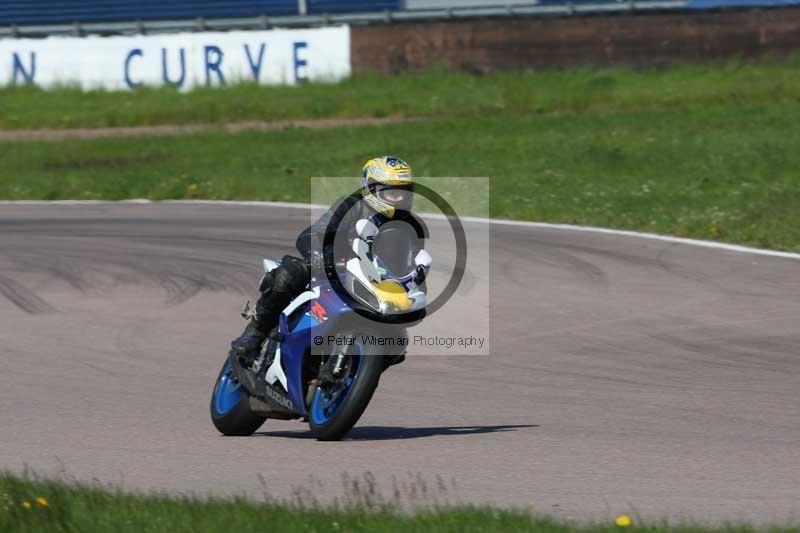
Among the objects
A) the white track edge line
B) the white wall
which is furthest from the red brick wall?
the white track edge line

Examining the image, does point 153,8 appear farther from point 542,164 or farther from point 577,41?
point 542,164

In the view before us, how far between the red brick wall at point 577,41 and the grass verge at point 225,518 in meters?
23.1

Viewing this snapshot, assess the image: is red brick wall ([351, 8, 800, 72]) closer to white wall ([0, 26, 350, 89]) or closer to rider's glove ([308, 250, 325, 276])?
white wall ([0, 26, 350, 89])

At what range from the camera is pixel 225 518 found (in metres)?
5.88

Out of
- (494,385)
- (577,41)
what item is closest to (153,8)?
(577,41)

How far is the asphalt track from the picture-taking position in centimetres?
682

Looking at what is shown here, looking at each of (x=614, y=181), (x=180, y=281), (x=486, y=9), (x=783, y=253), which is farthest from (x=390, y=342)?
(x=486, y=9)

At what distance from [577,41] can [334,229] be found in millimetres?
21756

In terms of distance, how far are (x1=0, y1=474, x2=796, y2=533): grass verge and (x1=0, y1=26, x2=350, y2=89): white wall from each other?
2341 cm

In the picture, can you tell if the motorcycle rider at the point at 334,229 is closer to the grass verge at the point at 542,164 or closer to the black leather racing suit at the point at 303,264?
the black leather racing suit at the point at 303,264

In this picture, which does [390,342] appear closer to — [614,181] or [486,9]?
[614,181]

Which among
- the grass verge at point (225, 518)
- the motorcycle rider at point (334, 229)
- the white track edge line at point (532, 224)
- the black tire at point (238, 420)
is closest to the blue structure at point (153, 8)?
the white track edge line at point (532, 224)

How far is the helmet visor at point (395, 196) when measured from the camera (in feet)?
23.9

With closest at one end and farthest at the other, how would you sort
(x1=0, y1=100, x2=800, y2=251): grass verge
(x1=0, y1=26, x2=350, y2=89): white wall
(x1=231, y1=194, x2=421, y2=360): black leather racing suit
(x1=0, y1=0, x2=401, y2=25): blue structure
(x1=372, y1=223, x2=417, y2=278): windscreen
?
(x1=372, y1=223, x2=417, y2=278): windscreen, (x1=231, y1=194, x2=421, y2=360): black leather racing suit, (x1=0, y1=100, x2=800, y2=251): grass verge, (x1=0, y1=26, x2=350, y2=89): white wall, (x1=0, y1=0, x2=401, y2=25): blue structure
